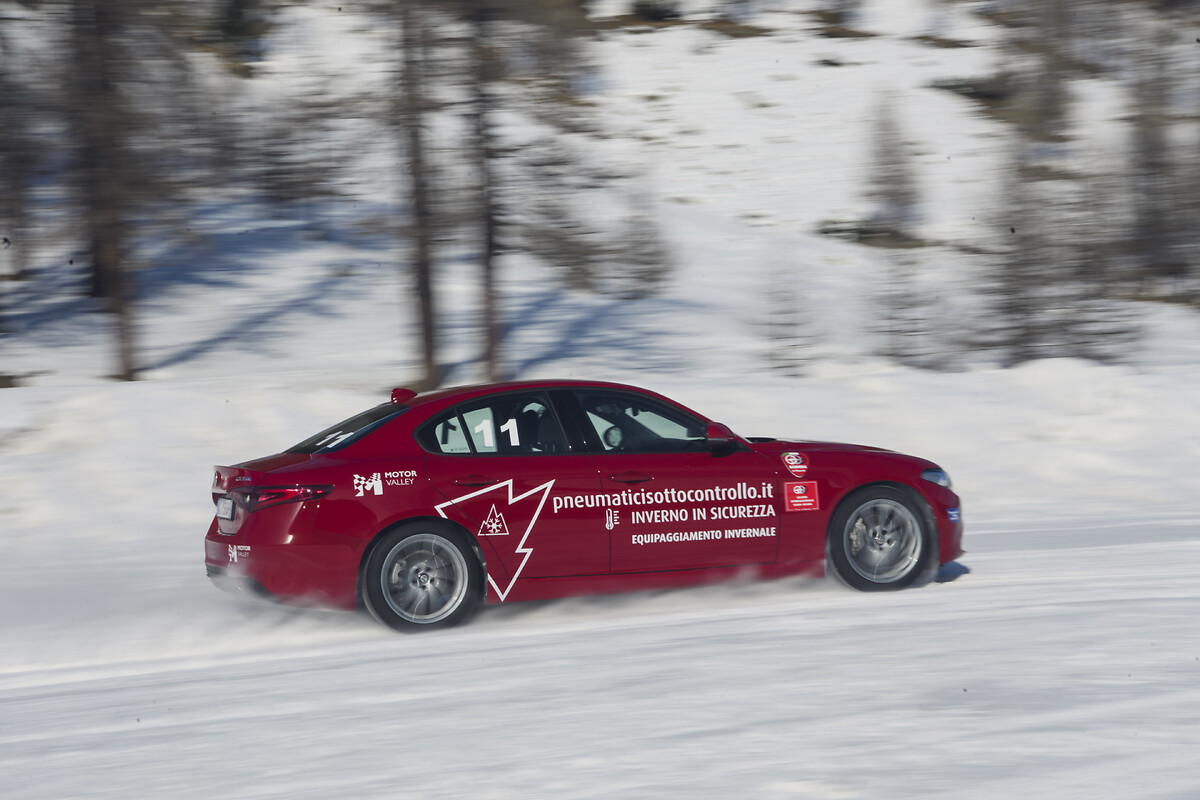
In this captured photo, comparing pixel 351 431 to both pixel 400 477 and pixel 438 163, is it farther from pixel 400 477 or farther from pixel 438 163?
pixel 438 163

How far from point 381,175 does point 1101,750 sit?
51.7 feet

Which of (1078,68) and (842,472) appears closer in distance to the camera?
(842,472)

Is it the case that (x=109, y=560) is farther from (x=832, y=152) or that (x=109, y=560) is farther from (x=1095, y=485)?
(x=832, y=152)

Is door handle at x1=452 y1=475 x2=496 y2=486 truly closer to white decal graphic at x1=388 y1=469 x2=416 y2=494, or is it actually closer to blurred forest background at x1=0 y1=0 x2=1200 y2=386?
white decal graphic at x1=388 y1=469 x2=416 y2=494

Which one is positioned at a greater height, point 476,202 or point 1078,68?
point 1078,68

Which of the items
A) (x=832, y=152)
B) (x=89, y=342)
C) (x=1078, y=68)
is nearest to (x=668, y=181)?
(x=832, y=152)

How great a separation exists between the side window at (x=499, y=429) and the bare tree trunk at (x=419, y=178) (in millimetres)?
9765

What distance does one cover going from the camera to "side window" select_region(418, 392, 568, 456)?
282 inches

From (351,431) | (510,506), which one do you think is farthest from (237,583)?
(510,506)

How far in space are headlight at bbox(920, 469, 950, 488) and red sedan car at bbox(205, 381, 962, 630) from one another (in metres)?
0.03

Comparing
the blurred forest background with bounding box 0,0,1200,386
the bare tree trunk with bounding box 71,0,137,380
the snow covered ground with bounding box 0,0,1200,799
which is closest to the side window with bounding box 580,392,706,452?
the snow covered ground with bounding box 0,0,1200,799

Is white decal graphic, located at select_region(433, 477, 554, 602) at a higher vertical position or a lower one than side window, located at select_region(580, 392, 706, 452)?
lower

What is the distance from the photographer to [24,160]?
17109mm

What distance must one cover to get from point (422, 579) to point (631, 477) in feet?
4.33
